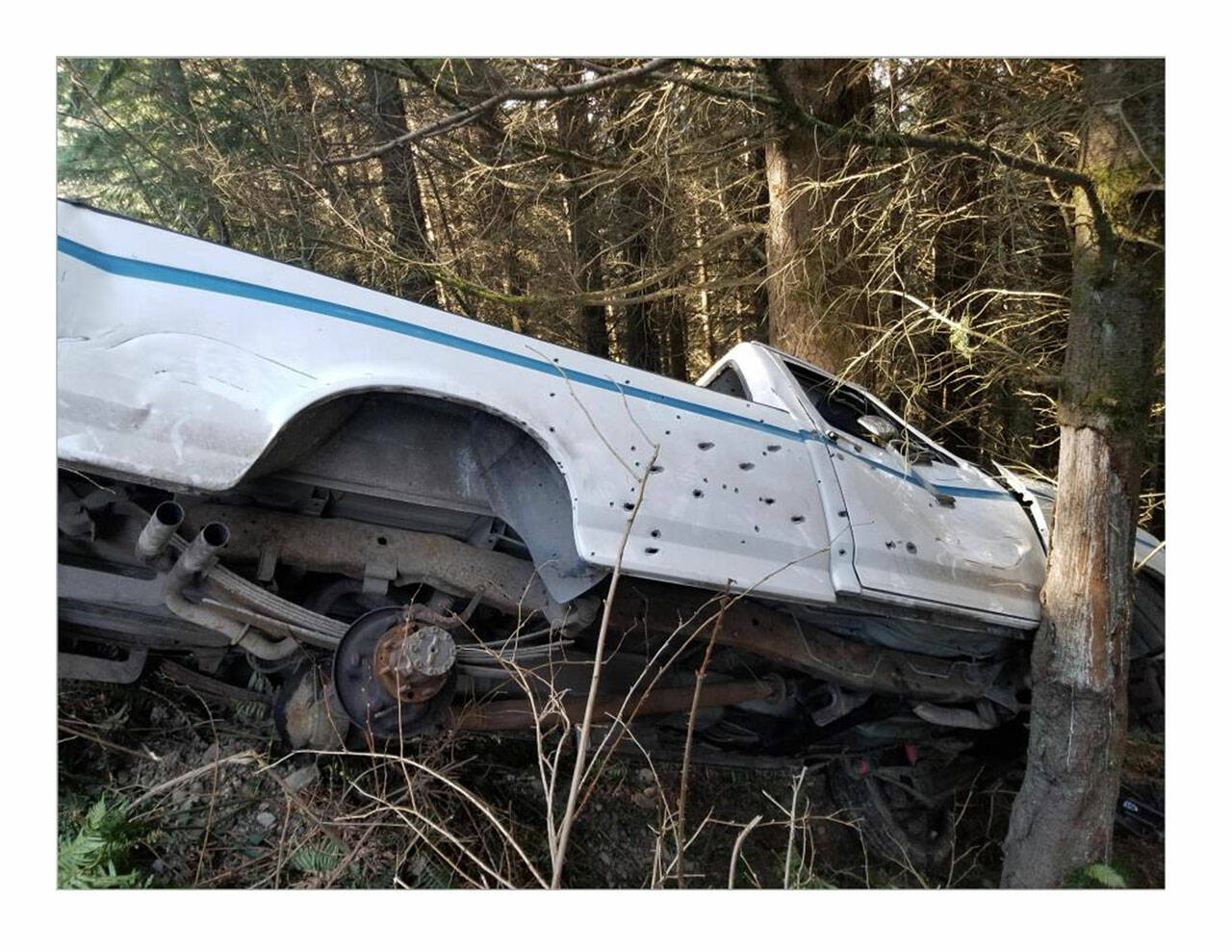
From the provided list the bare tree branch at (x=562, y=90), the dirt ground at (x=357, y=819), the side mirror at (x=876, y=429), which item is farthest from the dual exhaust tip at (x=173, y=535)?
the side mirror at (x=876, y=429)

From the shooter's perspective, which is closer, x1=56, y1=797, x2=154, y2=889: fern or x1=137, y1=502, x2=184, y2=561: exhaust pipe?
x1=137, y1=502, x2=184, y2=561: exhaust pipe

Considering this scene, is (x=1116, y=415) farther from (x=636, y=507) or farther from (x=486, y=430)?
(x=486, y=430)

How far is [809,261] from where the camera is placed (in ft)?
15.3

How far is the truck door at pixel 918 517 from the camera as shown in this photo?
269 cm

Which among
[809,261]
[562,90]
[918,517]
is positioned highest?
[809,261]

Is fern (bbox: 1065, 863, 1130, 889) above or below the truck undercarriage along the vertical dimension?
below

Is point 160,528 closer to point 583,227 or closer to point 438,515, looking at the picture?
point 438,515

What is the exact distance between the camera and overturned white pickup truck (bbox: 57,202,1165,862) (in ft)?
6.02

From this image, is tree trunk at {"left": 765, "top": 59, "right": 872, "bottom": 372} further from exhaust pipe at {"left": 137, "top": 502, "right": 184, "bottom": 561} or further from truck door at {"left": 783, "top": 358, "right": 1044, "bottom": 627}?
exhaust pipe at {"left": 137, "top": 502, "right": 184, "bottom": 561}

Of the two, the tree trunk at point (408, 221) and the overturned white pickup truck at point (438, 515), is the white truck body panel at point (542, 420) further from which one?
the tree trunk at point (408, 221)

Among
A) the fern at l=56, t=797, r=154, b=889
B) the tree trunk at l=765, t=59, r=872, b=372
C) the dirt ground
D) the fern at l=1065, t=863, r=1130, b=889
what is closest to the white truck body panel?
the dirt ground

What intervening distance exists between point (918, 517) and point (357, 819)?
2.17 meters

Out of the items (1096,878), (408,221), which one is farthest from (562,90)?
(1096,878)

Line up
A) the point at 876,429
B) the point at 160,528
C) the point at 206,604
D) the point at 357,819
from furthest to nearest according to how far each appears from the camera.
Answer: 1. the point at 876,429
2. the point at 357,819
3. the point at 206,604
4. the point at 160,528
